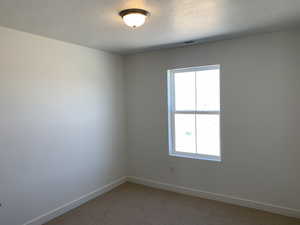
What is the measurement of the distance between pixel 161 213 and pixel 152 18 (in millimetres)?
2592

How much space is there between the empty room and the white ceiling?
19mm

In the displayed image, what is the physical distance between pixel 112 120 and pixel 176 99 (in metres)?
1.24

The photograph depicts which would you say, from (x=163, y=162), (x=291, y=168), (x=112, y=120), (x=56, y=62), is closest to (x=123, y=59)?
(x=112, y=120)

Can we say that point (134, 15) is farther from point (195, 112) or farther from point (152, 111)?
point (152, 111)

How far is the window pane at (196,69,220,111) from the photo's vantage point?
3.58 m

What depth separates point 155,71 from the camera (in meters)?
4.07

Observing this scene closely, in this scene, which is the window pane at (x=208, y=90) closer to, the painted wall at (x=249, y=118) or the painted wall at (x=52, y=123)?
the painted wall at (x=249, y=118)

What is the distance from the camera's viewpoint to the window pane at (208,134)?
11.9 ft

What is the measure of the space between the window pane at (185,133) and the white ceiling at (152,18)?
133 centimetres

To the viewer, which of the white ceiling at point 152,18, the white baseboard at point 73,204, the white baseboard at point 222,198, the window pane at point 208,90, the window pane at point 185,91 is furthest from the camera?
the window pane at point 185,91

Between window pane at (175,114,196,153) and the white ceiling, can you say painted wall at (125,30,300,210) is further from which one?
the white ceiling

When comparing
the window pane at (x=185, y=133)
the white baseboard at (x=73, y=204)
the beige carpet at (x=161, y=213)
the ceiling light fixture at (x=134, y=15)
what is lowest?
the beige carpet at (x=161, y=213)

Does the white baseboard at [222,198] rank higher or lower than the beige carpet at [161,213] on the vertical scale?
higher

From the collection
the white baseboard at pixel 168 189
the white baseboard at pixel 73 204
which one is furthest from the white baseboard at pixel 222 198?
the white baseboard at pixel 73 204
